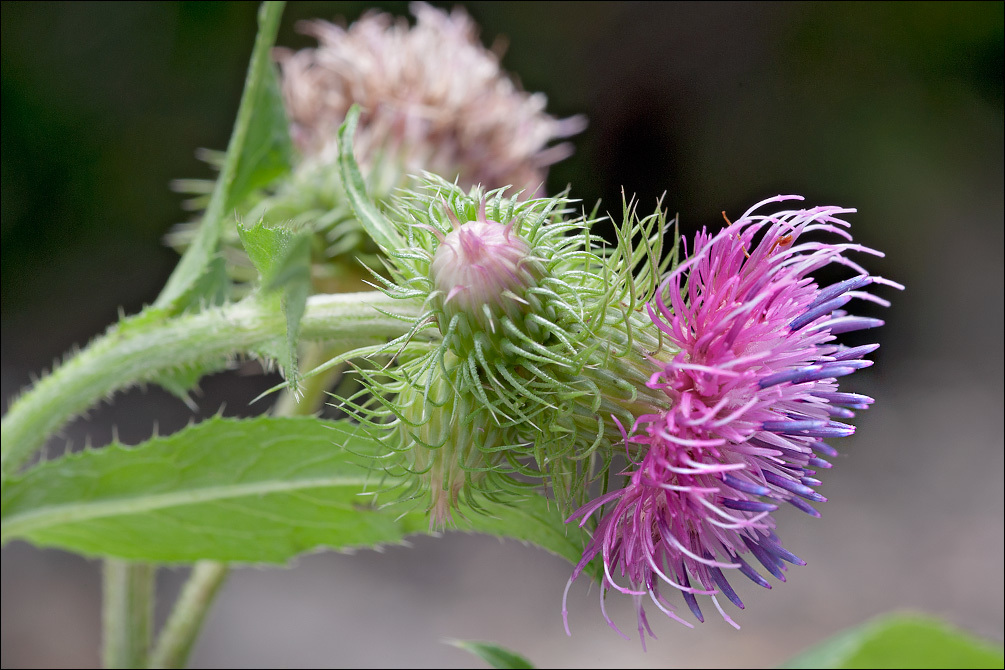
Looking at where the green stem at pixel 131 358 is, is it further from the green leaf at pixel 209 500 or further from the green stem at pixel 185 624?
the green stem at pixel 185 624

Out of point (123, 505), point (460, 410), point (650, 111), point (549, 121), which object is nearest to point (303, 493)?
point (123, 505)

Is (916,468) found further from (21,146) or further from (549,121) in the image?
(21,146)

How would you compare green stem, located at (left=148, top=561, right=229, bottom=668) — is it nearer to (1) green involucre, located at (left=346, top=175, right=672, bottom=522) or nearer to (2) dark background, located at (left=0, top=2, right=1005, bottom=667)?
(1) green involucre, located at (left=346, top=175, right=672, bottom=522)

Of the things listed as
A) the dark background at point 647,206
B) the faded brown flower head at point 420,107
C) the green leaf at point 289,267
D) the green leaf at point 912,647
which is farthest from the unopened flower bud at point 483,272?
the dark background at point 647,206

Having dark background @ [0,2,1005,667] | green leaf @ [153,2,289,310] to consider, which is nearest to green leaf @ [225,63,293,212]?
green leaf @ [153,2,289,310]

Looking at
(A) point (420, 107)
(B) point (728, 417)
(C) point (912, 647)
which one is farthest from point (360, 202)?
(A) point (420, 107)

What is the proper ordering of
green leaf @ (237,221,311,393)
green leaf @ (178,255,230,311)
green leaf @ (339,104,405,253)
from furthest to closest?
1. green leaf @ (178,255,230,311)
2. green leaf @ (339,104,405,253)
3. green leaf @ (237,221,311,393)
